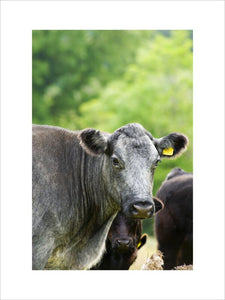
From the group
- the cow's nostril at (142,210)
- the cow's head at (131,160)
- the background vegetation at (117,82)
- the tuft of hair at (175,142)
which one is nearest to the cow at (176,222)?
the background vegetation at (117,82)

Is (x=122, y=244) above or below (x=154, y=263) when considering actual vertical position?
above

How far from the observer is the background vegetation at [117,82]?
588 centimetres

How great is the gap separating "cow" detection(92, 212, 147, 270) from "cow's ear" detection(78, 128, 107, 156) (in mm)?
965

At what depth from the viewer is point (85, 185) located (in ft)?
14.0

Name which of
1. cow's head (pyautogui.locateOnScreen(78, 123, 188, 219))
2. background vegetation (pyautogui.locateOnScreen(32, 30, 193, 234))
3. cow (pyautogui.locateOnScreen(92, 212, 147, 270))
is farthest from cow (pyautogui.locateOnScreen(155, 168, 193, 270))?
cow's head (pyautogui.locateOnScreen(78, 123, 188, 219))

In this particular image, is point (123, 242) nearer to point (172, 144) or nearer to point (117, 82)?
point (172, 144)

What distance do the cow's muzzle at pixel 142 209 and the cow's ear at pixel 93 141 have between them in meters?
0.64

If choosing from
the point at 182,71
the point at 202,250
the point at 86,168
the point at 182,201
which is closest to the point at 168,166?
the point at 182,201

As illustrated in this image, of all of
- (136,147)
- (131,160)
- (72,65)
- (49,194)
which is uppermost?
(72,65)

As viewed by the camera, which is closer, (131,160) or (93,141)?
(131,160)

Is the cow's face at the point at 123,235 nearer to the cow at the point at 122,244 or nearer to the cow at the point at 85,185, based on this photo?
the cow at the point at 122,244

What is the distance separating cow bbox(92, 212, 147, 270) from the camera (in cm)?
465

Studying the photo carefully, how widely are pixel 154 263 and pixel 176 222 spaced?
0.76 metres

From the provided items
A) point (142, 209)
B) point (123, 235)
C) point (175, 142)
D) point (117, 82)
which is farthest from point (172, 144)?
point (117, 82)
